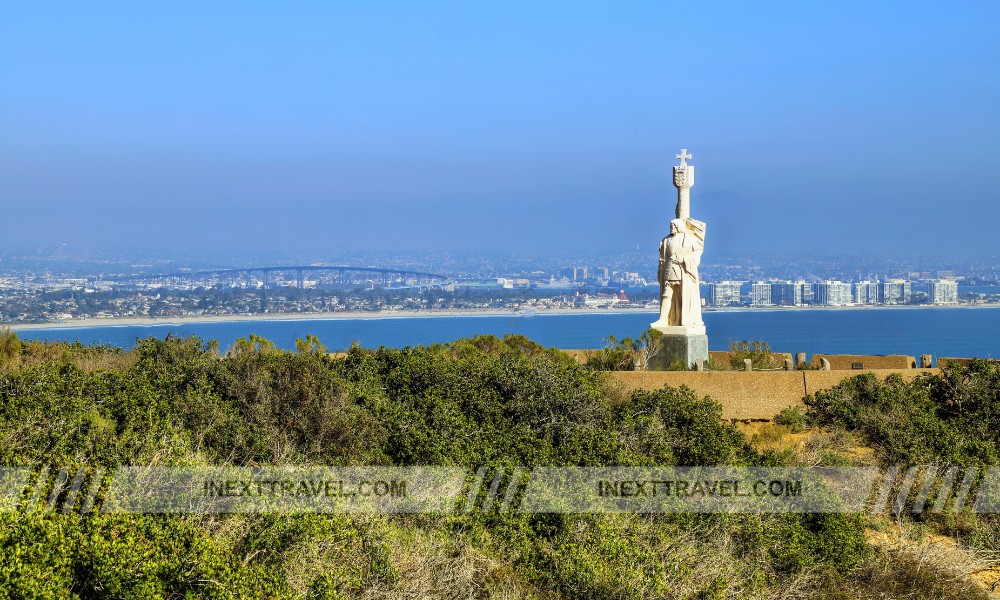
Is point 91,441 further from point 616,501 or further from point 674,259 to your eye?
point 674,259

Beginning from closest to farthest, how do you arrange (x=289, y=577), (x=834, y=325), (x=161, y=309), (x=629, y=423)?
1. (x=289, y=577)
2. (x=629, y=423)
3. (x=161, y=309)
4. (x=834, y=325)

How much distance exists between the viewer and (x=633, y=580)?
318 inches

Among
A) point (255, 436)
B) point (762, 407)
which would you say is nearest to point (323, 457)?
point (255, 436)

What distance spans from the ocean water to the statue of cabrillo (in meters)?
26.9

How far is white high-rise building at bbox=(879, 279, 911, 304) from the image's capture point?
8190cm

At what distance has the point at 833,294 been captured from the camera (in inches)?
3243

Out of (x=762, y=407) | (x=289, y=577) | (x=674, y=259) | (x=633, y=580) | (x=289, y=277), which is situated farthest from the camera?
(x=289, y=277)

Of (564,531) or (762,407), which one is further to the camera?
(762,407)

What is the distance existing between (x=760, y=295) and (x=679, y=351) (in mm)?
67539

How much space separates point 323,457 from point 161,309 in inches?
2508

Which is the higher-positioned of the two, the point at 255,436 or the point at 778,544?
the point at 255,436

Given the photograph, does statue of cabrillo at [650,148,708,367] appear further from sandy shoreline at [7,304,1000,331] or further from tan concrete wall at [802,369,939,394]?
sandy shoreline at [7,304,1000,331]

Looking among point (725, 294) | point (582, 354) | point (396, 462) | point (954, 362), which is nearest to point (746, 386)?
point (954, 362)

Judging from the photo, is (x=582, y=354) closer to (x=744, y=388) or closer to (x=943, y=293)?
(x=744, y=388)
